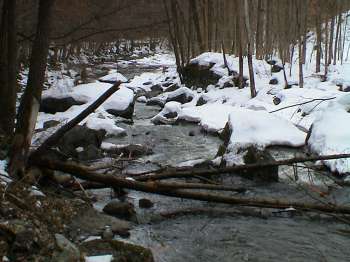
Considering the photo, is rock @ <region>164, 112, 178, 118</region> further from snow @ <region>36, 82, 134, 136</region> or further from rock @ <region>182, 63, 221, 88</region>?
rock @ <region>182, 63, 221, 88</region>

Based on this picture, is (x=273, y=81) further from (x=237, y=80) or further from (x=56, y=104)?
(x=56, y=104)

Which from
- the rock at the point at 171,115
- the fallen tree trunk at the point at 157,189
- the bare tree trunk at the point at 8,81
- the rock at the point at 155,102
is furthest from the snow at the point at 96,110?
the fallen tree trunk at the point at 157,189

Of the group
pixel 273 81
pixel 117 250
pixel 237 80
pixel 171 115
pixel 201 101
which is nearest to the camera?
pixel 117 250

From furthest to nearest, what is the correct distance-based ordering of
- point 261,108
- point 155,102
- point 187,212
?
point 155,102
point 261,108
point 187,212

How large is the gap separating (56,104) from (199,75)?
8726mm

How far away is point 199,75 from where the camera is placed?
23.2 meters

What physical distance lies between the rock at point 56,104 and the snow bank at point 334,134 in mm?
8340

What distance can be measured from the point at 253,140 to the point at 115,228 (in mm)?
6205

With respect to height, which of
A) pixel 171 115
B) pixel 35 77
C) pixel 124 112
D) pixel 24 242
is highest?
pixel 35 77

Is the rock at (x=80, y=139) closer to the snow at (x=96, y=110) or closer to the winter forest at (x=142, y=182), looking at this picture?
the winter forest at (x=142, y=182)

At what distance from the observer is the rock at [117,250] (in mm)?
4723

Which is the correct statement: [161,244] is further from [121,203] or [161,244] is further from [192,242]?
[121,203]

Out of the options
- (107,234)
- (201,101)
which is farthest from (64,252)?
(201,101)

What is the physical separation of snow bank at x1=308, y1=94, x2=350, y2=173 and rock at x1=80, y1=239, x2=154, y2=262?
564 cm
